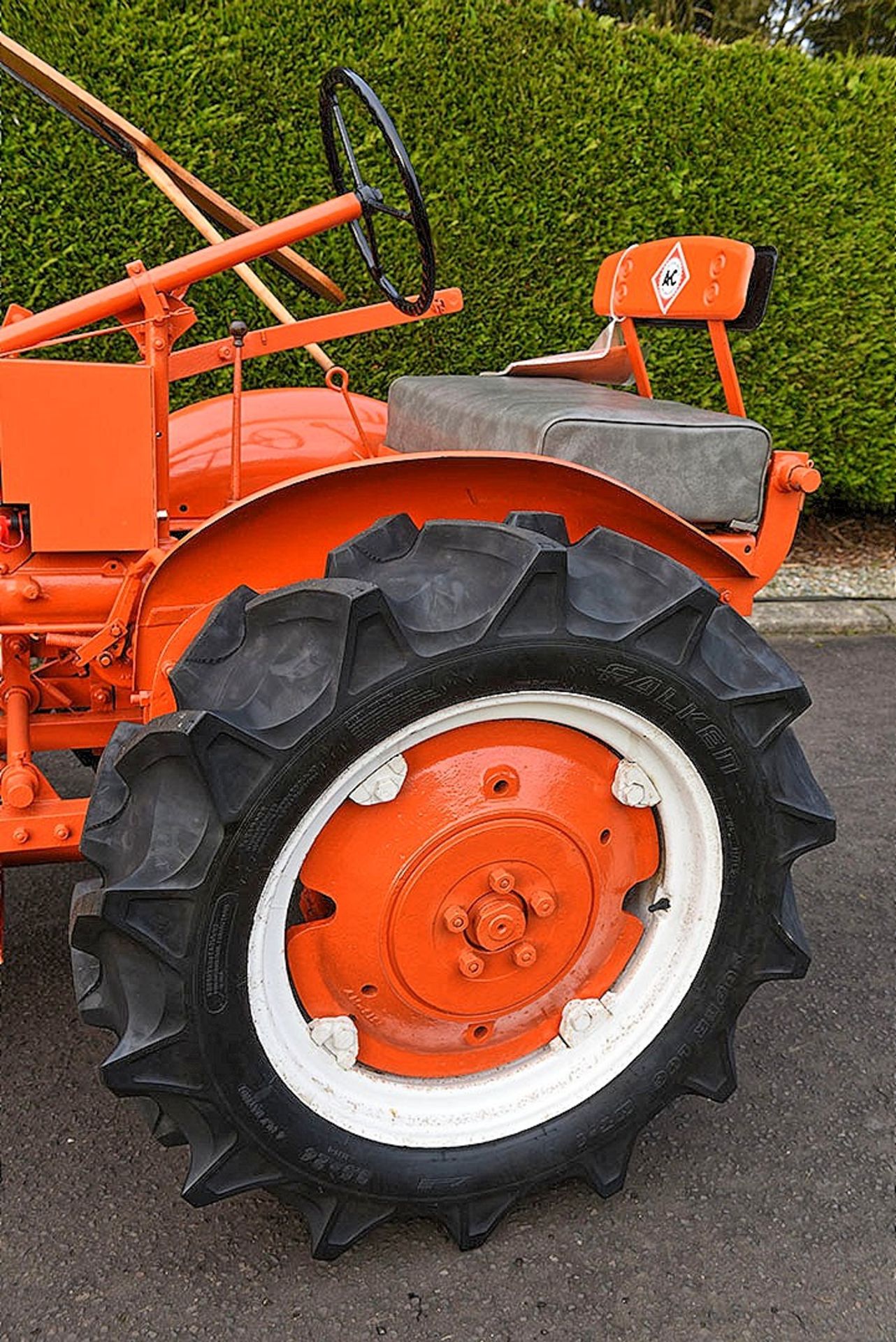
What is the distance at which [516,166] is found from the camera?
4.38m

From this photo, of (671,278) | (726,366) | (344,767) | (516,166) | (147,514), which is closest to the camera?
(344,767)

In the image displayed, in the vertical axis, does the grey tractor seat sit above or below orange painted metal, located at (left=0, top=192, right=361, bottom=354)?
below

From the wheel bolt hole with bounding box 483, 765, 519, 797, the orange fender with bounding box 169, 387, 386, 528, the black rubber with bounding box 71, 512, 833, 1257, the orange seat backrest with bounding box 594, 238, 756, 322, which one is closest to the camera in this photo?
the black rubber with bounding box 71, 512, 833, 1257

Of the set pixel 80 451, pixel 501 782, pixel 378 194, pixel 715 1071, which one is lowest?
pixel 715 1071

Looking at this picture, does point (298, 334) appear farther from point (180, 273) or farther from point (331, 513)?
point (331, 513)

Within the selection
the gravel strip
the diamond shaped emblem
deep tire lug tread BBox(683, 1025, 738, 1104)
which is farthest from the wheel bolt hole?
the gravel strip

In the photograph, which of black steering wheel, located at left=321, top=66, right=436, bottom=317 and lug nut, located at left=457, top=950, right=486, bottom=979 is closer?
lug nut, located at left=457, top=950, right=486, bottom=979

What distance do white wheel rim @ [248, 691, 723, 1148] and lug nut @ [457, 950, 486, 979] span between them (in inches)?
7.7

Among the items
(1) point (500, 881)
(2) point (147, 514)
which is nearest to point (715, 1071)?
(1) point (500, 881)

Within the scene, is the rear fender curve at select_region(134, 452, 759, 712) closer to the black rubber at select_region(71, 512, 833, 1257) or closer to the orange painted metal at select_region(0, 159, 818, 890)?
the orange painted metal at select_region(0, 159, 818, 890)

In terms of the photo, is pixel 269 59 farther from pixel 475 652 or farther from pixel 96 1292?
pixel 96 1292

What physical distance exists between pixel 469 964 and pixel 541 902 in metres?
0.14

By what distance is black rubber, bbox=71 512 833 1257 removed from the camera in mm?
1315

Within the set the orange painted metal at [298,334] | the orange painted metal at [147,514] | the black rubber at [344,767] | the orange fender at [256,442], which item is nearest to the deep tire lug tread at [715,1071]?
the black rubber at [344,767]
